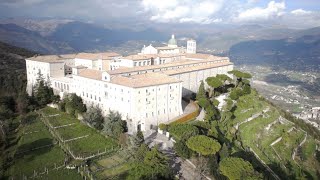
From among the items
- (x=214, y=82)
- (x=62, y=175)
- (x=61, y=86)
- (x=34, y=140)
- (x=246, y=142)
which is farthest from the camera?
(x=214, y=82)

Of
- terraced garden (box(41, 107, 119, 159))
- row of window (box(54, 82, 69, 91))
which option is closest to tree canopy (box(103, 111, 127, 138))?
terraced garden (box(41, 107, 119, 159))

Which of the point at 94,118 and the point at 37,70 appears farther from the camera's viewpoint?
the point at 37,70

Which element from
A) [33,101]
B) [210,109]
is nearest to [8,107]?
[33,101]

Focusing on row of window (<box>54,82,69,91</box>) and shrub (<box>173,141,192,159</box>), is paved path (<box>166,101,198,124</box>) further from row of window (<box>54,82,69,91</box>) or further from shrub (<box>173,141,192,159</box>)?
row of window (<box>54,82,69,91</box>)

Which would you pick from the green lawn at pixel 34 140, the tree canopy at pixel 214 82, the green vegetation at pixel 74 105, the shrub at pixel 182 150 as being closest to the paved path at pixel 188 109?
the tree canopy at pixel 214 82

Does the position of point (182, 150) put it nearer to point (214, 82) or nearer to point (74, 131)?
point (74, 131)

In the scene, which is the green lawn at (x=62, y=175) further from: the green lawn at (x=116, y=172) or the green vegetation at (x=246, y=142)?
the green vegetation at (x=246, y=142)

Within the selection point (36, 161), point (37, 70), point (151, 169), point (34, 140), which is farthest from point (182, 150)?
point (37, 70)
